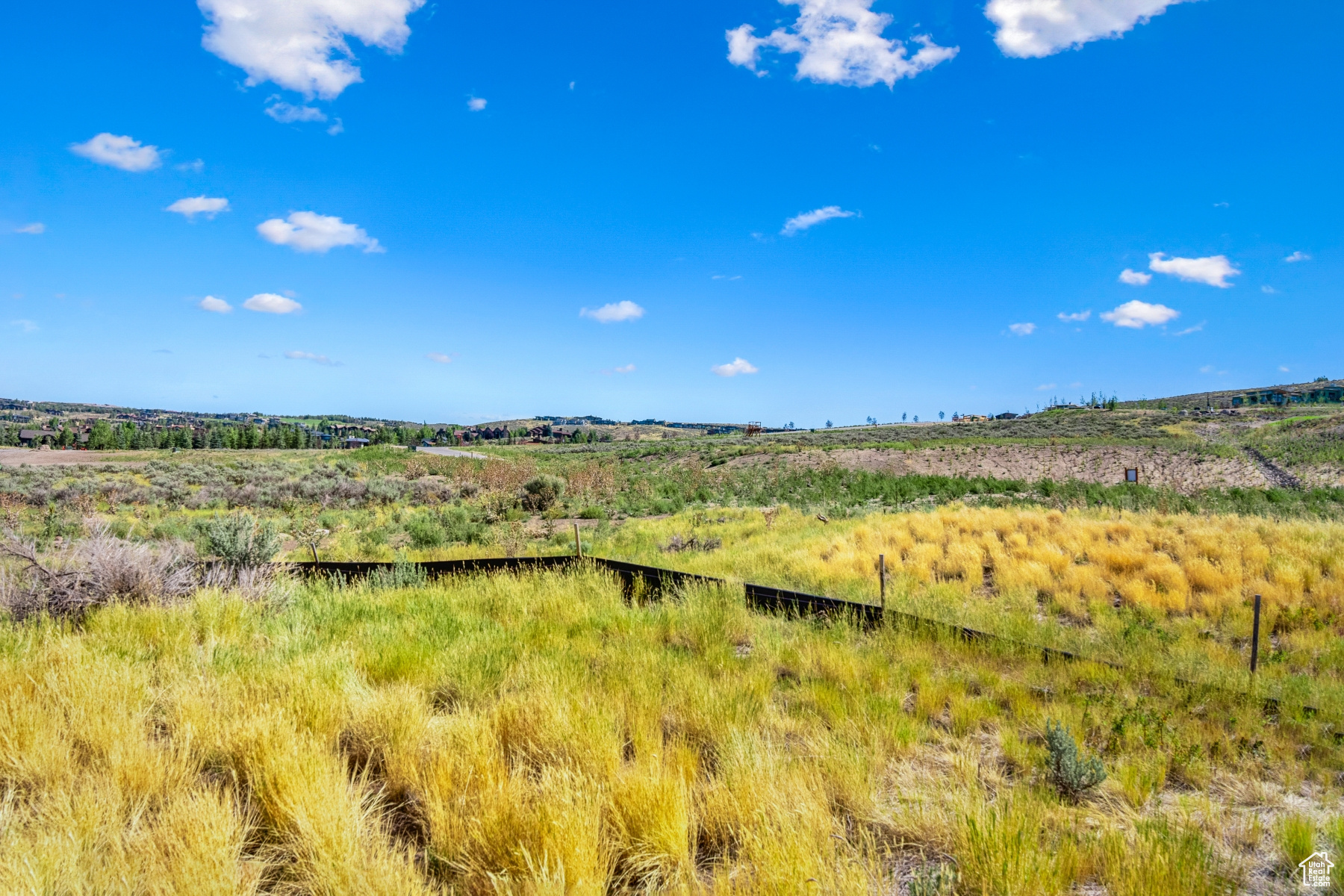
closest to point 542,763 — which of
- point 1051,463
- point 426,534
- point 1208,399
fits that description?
point 426,534

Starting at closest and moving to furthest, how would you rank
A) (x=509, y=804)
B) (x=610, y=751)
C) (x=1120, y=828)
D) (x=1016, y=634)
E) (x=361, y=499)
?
(x=509, y=804) < (x=1120, y=828) < (x=610, y=751) < (x=1016, y=634) < (x=361, y=499)

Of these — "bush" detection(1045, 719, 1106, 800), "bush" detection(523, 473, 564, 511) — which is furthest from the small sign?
"bush" detection(523, 473, 564, 511)

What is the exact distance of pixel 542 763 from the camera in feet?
11.5

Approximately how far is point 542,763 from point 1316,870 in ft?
13.0

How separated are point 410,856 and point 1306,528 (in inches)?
639

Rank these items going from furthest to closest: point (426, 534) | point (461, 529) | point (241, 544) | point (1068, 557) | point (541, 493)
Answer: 1. point (541, 493)
2. point (461, 529)
3. point (426, 534)
4. point (1068, 557)
5. point (241, 544)

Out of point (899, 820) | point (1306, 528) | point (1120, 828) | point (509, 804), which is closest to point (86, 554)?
point (509, 804)

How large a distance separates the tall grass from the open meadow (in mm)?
20

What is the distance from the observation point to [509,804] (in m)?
2.90

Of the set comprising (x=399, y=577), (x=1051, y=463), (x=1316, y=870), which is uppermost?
(x=1051, y=463)

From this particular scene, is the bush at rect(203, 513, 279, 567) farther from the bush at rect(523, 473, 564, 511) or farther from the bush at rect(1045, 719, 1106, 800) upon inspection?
the bush at rect(523, 473, 564, 511)

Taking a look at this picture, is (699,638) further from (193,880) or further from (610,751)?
(193,880)

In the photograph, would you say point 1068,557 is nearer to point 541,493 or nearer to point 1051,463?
point 541,493

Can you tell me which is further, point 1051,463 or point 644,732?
point 1051,463
